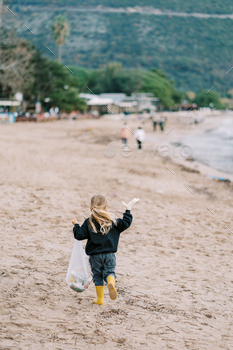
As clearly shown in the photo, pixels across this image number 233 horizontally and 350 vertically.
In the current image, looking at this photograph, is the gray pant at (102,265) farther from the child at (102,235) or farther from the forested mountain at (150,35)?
the forested mountain at (150,35)

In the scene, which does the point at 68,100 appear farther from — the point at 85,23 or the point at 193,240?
the point at 193,240

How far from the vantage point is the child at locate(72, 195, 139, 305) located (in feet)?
10.0

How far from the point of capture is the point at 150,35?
17.3 metres

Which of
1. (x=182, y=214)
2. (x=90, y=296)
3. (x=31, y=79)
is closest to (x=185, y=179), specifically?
(x=182, y=214)

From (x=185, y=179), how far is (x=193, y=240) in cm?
587

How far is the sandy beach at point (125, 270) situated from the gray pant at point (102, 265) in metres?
0.30

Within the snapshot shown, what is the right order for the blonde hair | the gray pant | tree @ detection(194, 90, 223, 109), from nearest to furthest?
the blonde hair → the gray pant → tree @ detection(194, 90, 223, 109)

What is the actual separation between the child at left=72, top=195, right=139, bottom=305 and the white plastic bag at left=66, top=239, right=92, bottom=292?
17 cm

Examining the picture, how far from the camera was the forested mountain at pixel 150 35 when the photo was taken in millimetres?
12094

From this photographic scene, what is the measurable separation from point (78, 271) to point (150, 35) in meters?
16.1

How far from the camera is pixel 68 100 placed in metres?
40.5

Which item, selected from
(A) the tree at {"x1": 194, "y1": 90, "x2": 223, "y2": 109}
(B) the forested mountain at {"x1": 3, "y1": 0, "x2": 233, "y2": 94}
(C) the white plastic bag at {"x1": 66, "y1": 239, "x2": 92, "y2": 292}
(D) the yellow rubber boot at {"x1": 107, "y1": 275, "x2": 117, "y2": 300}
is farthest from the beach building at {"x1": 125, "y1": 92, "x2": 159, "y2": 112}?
(D) the yellow rubber boot at {"x1": 107, "y1": 275, "x2": 117, "y2": 300}

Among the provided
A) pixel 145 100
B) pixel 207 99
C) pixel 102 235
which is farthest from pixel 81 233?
pixel 145 100

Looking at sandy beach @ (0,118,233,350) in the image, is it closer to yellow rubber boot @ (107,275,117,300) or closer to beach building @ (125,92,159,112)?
yellow rubber boot @ (107,275,117,300)
